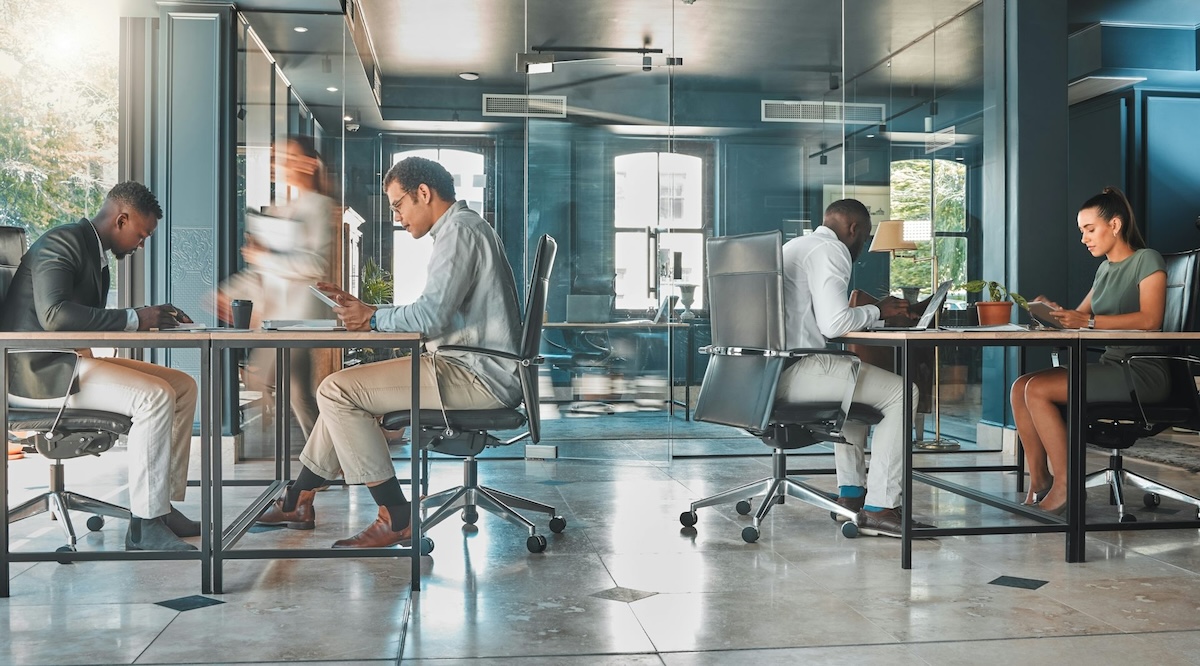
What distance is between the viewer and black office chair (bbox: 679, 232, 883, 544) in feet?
11.3

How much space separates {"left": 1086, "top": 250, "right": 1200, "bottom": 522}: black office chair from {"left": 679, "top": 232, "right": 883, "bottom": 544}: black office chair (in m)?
0.99

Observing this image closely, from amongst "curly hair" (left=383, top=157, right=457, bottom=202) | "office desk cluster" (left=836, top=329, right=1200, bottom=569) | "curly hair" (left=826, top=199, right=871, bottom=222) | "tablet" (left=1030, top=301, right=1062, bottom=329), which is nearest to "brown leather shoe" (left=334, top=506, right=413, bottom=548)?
"curly hair" (left=383, top=157, right=457, bottom=202)

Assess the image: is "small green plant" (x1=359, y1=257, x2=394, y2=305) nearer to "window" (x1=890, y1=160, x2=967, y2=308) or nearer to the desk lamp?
the desk lamp

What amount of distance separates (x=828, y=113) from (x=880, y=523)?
3.44 metres

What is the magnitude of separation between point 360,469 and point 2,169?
4212 mm

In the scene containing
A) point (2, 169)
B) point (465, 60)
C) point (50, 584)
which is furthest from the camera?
point (465, 60)

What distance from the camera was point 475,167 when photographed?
21.1 feet

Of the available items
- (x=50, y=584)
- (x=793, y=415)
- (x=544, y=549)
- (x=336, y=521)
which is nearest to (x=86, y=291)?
(x=50, y=584)

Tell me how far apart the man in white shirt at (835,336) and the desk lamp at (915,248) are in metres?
2.46

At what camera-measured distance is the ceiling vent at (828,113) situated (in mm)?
6199

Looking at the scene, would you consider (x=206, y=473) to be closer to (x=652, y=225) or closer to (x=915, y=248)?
(x=652, y=225)

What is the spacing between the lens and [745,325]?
11.7ft

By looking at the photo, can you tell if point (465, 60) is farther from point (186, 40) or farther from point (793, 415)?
point (793, 415)

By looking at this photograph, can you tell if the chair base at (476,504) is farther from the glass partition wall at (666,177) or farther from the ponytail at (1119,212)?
the ponytail at (1119,212)
